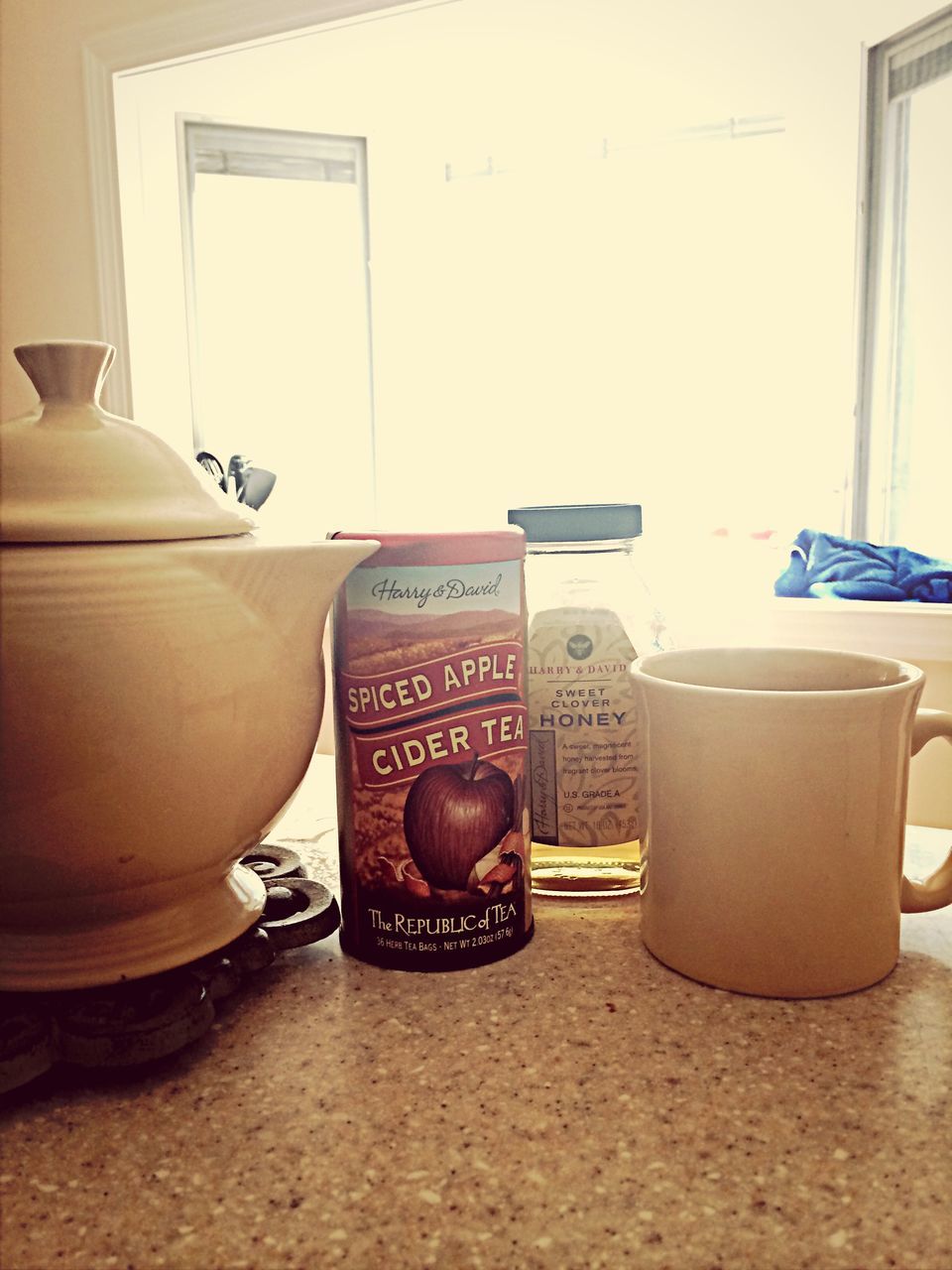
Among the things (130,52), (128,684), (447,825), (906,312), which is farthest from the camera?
(906,312)

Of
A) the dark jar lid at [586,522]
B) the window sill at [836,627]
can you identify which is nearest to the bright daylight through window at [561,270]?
the window sill at [836,627]

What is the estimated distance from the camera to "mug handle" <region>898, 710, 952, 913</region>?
0.48 metres

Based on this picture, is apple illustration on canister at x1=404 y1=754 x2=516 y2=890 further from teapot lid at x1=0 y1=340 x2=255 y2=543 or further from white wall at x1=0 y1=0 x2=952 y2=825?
white wall at x1=0 y1=0 x2=952 y2=825

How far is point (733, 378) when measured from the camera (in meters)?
2.08

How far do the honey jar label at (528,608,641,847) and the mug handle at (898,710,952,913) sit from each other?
0.15m

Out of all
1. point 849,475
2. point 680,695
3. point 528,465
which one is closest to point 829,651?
point 680,695

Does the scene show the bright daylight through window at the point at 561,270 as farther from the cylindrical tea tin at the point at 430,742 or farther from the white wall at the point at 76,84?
the cylindrical tea tin at the point at 430,742

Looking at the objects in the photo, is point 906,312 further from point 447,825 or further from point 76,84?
point 447,825

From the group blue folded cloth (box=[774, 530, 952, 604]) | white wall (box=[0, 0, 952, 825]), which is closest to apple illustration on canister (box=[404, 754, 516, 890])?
blue folded cloth (box=[774, 530, 952, 604])

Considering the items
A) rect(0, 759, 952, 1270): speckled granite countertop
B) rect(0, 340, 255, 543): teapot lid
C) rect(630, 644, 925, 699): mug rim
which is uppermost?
rect(0, 340, 255, 543): teapot lid

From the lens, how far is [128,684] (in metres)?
0.36

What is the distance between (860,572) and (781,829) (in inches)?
42.0

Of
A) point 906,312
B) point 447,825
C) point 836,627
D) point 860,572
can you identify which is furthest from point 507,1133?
point 906,312

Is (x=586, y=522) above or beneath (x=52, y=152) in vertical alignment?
beneath
